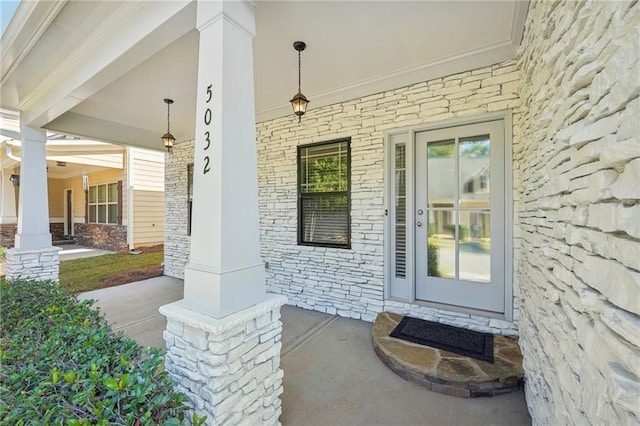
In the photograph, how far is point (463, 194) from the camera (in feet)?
10.3

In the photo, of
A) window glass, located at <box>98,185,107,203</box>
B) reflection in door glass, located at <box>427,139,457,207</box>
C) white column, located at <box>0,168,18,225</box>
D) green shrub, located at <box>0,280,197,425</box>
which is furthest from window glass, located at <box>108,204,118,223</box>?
reflection in door glass, located at <box>427,139,457,207</box>

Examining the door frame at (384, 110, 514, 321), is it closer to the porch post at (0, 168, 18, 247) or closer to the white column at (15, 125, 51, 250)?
the white column at (15, 125, 51, 250)

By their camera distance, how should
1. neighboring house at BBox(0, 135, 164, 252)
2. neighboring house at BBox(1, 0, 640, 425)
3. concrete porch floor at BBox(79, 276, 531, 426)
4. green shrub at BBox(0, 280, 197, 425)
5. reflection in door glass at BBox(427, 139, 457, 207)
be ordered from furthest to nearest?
neighboring house at BBox(0, 135, 164, 252)
reflection in door glass at BBox(427, 139, 457, 207)
concrete porch floor at BBox(79, 276, 531, 426)
green shrub at BBox(0, 280, 197, 425)
neighboring house at BBox(1, 0, 640, 425)

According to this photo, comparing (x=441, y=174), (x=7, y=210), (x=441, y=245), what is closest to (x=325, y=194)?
(x=441, y=174)

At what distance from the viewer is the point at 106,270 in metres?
6.42

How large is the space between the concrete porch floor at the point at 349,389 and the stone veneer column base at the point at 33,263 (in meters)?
2.11

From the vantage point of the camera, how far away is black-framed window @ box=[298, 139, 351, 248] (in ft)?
12.7

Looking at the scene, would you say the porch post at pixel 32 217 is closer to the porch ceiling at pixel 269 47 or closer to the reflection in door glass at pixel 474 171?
the porch ceiling at pixel 269 47

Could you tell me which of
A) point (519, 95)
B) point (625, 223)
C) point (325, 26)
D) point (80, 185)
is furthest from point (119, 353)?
point (80, 185)

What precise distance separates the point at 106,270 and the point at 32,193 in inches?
105

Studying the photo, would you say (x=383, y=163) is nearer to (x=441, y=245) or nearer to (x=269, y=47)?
(x=441, y=245)

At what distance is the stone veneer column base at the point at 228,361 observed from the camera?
5.00ft

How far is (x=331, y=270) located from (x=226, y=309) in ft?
7.81

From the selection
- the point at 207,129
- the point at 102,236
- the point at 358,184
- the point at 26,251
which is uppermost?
the point at 207,129
